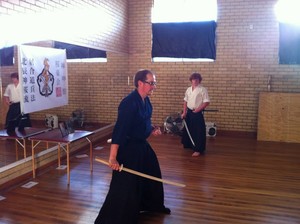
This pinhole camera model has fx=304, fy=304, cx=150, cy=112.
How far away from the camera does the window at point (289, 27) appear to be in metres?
6.62

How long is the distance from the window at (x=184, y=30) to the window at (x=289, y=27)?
56.2 inches

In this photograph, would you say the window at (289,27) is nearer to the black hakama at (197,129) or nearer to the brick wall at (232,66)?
the brick wall at (232,66)

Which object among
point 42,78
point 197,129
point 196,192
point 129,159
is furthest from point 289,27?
point 129,159

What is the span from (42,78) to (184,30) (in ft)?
13.1

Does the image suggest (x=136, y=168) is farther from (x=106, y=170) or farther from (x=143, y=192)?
(x=106, y=170)

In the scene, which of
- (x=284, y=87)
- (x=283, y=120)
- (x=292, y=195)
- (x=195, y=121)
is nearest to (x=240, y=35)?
(x=284, y=87)

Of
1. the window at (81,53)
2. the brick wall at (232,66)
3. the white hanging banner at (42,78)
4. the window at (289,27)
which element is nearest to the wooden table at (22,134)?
the white hanging banner at (42,78)

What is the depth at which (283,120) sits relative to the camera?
21.7 feet

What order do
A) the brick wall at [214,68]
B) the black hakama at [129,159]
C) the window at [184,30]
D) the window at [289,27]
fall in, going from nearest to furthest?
the black hakama at [129,159]
the window at [289,27]
the brick wall at [214,68]
the window at [184,30]

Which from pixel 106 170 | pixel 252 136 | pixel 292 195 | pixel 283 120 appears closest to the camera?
pixel 292 195

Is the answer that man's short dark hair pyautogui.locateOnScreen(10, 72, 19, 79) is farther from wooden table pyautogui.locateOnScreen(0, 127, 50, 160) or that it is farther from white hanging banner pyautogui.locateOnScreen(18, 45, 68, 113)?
wooden table pyautogui.locateOnScreen(0, 127, 50, 160)

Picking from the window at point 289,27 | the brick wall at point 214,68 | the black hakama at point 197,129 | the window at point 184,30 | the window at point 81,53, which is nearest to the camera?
the window at point 81,53

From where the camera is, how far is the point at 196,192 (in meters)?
3.82

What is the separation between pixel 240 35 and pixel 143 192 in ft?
16.7
